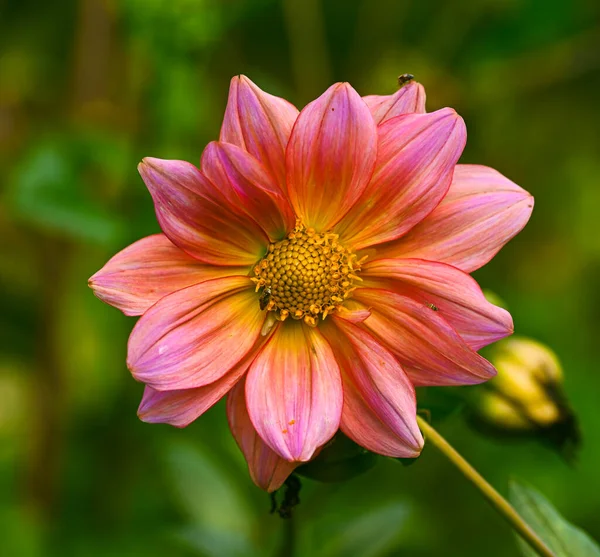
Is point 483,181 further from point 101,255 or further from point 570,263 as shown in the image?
point 570,263

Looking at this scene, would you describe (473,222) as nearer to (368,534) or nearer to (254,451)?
(254,451)

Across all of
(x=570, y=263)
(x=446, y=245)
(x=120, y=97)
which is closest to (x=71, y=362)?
(x=120, y=97)

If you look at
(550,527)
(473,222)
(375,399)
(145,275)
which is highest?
(473,222)

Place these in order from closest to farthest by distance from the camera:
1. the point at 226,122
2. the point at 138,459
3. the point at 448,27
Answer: the point at 226,122, the point at 138,459, the point at 448,27

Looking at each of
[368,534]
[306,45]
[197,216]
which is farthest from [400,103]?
[306,45]

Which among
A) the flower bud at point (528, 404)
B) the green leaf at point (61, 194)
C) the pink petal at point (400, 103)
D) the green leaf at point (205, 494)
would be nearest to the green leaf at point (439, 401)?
the flower bud at point (528, 404)

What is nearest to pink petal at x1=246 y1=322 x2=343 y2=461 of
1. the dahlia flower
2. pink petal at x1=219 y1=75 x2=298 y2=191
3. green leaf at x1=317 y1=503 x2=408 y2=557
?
the dahlia flower
